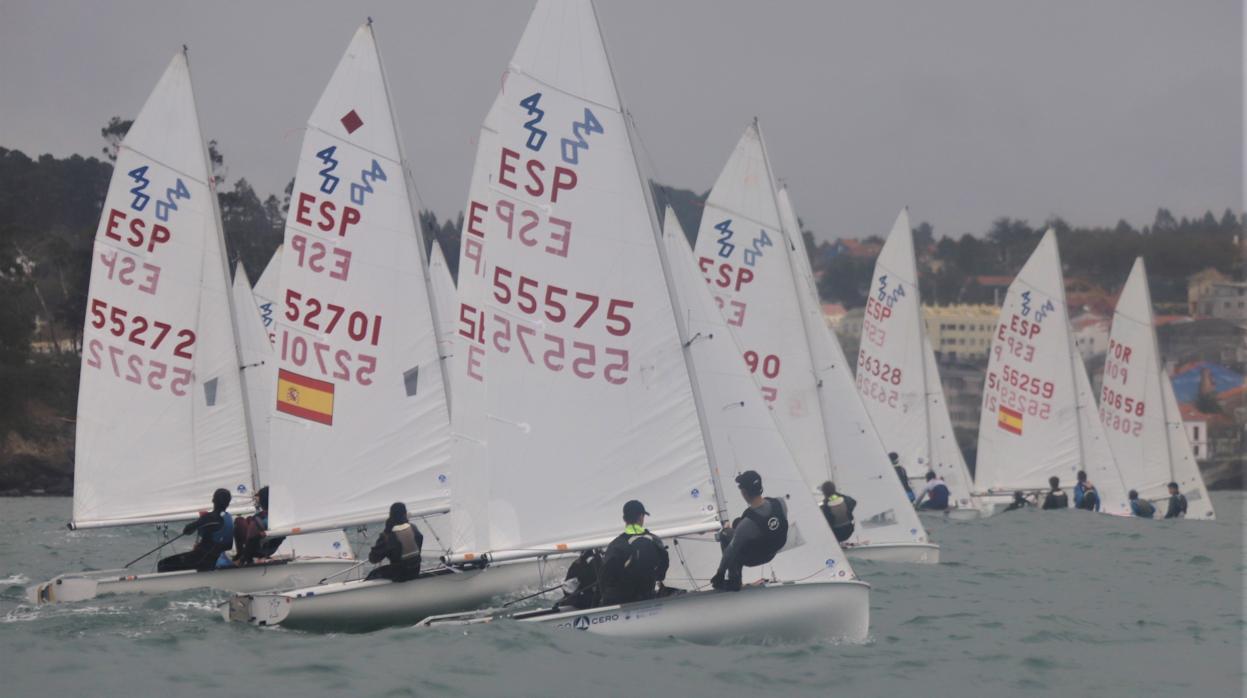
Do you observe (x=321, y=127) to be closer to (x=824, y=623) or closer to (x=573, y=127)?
(x=573, y=127)

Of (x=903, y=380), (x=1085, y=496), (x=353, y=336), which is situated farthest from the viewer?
(x=903, y=380)

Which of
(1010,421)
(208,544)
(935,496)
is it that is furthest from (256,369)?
(1010,421)

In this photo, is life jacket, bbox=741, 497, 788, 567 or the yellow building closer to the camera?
life jacket, bbox=741, 497, 788, 567

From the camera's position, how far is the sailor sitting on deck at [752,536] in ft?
38.0

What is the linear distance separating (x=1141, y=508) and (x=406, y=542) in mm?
22932

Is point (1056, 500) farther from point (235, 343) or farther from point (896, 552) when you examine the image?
point (235, 343)

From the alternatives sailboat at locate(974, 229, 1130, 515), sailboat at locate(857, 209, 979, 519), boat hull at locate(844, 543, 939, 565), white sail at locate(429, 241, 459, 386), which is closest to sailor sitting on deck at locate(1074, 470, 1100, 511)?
sailboat at locate(974, 229, 1130, 515)

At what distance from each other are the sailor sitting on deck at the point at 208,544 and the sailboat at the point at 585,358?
3472 mm

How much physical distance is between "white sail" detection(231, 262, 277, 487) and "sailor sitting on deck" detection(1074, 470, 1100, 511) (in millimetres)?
15730

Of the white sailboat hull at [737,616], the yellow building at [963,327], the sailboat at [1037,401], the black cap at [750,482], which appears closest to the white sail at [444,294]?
the black cap at [750,482]

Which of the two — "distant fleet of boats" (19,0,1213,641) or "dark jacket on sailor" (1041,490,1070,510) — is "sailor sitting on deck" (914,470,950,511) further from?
"distant fleet of boats" (19,0,1213,641)

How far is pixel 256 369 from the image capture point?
19.7 m

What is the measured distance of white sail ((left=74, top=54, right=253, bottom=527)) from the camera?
17.8 meters

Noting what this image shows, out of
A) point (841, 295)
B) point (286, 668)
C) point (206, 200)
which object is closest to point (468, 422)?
point (286, 668)
